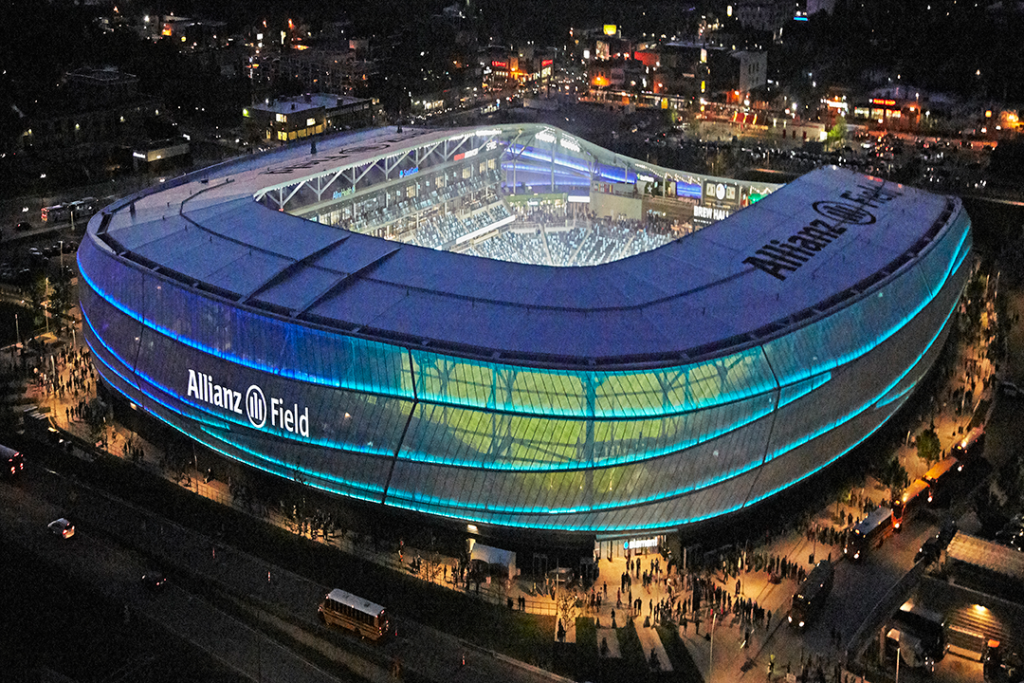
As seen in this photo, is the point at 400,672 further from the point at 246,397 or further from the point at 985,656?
the point at 985,656

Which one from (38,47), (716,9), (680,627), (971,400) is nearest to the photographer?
(680,627)

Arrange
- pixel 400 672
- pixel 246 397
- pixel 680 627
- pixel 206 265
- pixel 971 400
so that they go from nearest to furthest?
1. pixel 400 672
2. pixel 680 627
3. pixel 246 397
4. pixel 206 265
5. pixel 971 400

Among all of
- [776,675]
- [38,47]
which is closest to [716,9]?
[38,47]

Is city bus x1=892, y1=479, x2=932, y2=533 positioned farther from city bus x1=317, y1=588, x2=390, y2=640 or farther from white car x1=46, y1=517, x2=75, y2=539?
white car x1=46, y1=517, x2=75, y2=539

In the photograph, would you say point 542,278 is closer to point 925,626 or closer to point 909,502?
point 909,502

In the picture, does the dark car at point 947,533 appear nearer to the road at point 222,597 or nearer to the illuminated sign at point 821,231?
the illuminated sign at point 821,231

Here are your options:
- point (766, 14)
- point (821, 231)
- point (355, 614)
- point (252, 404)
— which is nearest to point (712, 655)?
point (355, 614)

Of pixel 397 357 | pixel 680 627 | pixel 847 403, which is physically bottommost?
pixel 680 627
